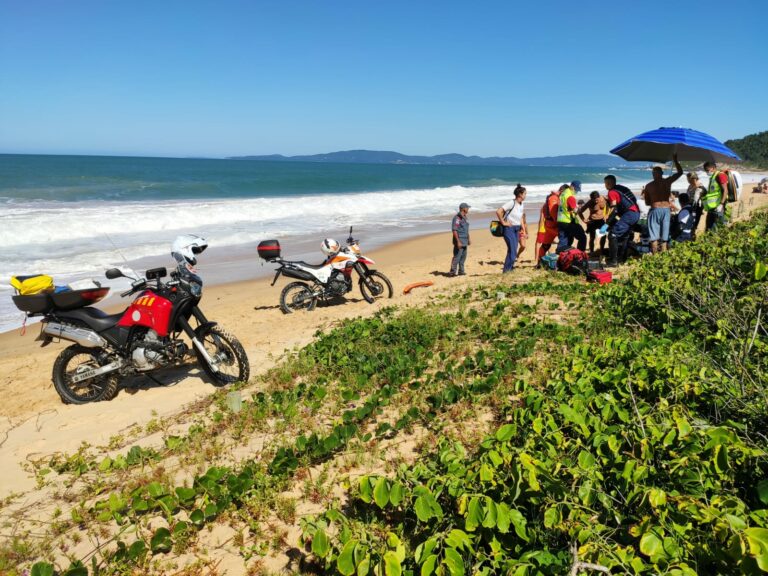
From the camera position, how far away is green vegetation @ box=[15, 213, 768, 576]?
2.04 m

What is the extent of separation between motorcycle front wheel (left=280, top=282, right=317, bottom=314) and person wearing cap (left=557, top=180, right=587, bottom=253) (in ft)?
16.0

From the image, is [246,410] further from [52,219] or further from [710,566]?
[52,219]

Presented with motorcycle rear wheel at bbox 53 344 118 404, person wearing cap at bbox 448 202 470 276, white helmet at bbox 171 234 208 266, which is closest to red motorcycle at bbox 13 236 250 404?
motorcycle rear wheel at bbox 53 344 118 404

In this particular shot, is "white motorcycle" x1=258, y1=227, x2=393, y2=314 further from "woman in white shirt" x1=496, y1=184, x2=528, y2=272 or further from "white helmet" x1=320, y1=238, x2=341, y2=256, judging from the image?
"woman in white shirt" x1=496, y1=184, x2=528, y2=272

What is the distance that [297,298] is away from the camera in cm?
869

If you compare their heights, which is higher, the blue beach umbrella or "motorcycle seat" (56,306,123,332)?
the blue beach umbrella

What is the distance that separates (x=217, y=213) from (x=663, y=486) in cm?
2358

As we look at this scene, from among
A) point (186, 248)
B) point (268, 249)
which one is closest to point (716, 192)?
point (268, 249)

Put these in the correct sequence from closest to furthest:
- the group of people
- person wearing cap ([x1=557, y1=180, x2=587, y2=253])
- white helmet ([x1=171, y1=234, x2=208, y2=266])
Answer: white helmet ([x1=171, y1=234, x2=208, y2=266]) < the group of people < person wearing cap ([x1=557, y1=180, x2=587, y2=253])

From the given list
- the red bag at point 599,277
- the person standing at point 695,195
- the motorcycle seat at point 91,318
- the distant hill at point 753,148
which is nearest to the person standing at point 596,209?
the person standing at point 695,195

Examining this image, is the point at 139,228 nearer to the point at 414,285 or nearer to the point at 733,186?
the point at 414,285

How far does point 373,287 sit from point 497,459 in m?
6.63

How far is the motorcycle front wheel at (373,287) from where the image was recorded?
8.89 meters

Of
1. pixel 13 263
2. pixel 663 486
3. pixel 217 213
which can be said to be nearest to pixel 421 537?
pixel 663 486
